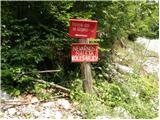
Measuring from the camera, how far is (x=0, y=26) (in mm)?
5188

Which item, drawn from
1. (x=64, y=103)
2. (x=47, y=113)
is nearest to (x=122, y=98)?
(x=64, y=103)

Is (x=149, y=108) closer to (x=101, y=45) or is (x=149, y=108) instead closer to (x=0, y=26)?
(x=101, y=45)

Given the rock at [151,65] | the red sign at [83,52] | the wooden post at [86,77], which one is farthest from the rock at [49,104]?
the rock at [151,65]

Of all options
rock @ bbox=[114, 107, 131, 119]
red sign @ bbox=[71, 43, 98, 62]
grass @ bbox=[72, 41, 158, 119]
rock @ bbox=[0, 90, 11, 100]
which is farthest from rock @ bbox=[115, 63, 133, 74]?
rock @ bbox=[0, 90, 11, 100]

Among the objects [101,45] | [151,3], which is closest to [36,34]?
[101,45]

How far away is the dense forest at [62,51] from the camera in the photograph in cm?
515

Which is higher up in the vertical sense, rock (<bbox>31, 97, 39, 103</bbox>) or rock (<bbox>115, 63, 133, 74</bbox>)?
rock (<bbox>31, 97, 39, 103</bbox>)

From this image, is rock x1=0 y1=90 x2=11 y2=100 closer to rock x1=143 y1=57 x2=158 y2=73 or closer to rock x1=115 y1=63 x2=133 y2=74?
rock x1=115 y1=63 x2=133 y2=74

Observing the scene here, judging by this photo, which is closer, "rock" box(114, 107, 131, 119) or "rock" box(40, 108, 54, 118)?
"rock" box(40, 108, 54, 118)

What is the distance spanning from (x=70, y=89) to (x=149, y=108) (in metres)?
1.48

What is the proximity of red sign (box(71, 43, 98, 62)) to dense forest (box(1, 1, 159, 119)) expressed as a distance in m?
0.47

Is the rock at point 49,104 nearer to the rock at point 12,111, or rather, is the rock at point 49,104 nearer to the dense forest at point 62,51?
the dense forest at point 62,51

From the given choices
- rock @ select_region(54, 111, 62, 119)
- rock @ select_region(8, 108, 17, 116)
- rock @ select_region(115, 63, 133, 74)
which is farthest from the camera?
rock @ select_region(115, 63, 133, 74)

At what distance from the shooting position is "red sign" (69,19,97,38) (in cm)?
495
